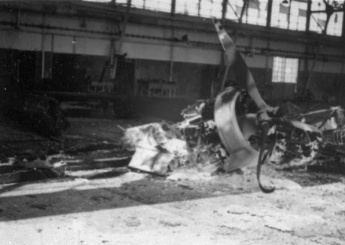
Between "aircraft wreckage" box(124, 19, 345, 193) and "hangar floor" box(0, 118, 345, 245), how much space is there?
41 centimetres

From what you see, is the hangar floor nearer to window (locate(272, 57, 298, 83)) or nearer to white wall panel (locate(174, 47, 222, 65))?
white wall panel (locate(174, 47, 222, 65))

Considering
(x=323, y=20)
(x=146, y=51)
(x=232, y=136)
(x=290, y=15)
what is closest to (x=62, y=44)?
(x=146, y=51)

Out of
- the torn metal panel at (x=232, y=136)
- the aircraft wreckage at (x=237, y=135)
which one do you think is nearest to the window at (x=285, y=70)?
the aircraft wreckage at (x=237, y=135)

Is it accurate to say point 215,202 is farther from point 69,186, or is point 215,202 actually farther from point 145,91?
point 145,91

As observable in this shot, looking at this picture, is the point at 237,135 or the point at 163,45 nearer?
the point at 237,135

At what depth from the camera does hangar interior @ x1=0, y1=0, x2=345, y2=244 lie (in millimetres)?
7207

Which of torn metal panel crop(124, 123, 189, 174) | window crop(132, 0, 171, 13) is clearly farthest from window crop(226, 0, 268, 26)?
torn metal panel crop(124, 123, 189, 174)

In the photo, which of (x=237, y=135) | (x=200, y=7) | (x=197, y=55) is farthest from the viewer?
(x=200, y=7)

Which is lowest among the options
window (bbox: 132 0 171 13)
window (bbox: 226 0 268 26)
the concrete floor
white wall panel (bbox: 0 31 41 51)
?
the concrete floor

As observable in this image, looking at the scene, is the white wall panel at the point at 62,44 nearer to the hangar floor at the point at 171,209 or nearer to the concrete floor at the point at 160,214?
the hangar floor at the point at 171,209

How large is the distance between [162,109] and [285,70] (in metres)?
11.5

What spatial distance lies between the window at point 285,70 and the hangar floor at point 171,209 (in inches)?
600

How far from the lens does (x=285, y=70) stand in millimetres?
24234

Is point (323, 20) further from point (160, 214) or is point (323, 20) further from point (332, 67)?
point (160, 214)
